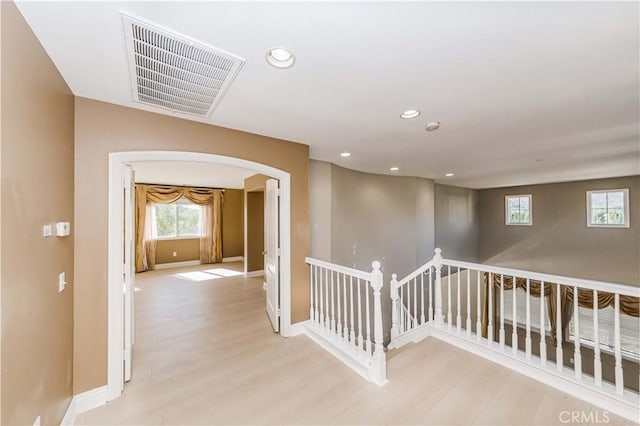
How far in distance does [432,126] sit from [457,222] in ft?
19.3

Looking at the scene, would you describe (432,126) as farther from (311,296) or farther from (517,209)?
(517,209)

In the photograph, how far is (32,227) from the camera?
4.38 ft

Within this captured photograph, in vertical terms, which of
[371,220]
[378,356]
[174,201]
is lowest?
[378,356]

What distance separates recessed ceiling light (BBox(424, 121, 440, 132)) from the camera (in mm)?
2633

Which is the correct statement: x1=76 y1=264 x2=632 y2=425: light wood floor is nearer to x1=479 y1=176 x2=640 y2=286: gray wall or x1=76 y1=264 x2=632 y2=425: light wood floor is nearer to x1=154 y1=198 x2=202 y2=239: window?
x1=154 y1=198 x2=202 y2=239: window

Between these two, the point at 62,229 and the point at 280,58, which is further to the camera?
the point at 62,229

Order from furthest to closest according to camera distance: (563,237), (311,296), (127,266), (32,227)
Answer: (563,237)
(311,296)
(127,266)
(32,227)

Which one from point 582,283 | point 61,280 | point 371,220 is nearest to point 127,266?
point 61,280

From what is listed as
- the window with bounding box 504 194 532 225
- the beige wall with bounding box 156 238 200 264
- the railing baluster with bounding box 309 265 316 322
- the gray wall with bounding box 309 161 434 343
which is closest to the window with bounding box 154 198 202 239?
the beige wall with bounding box 156 238 200 264

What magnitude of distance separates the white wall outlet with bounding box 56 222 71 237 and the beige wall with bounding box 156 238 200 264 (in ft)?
20.9

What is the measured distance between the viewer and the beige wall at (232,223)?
834 centimetres

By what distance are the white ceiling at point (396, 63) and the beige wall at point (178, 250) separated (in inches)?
247

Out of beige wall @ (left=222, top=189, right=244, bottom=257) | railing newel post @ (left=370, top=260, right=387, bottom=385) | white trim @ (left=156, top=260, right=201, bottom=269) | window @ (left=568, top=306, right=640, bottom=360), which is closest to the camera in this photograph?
railing newel post @ (left=370, top=260, right=387, bottom=385)

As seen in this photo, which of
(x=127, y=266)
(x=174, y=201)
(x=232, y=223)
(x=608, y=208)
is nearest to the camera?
(x=127, y=266)
